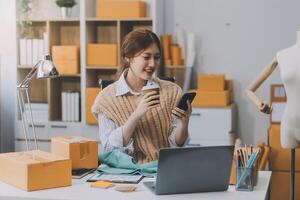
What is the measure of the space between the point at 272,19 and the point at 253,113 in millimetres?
914

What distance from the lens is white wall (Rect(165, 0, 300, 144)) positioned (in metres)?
5.39

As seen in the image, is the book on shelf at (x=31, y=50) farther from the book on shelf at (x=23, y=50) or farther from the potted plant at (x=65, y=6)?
the potted plant at (x=65, y=6)

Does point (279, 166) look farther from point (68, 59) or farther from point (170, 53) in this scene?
point (68, 59)

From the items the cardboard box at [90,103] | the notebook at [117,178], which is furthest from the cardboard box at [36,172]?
the cardboard box at [90,103]

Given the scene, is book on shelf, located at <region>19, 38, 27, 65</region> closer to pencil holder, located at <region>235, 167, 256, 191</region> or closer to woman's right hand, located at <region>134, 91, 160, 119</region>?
woman's right hand, located at <region>134, 91, 160, 119</region>

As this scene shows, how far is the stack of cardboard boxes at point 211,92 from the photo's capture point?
199 inches

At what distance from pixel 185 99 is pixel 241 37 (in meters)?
2.63

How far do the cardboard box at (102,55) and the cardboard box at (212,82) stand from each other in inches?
35.1

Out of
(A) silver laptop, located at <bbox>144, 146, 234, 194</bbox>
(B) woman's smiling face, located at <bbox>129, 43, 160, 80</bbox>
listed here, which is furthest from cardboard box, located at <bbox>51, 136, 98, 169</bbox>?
(B) woman's smiling face, located at <bbox>129, 43, 160, 80</bbox>

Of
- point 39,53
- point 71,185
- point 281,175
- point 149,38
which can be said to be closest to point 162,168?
point 71,185

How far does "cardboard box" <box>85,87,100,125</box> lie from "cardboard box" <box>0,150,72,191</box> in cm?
285

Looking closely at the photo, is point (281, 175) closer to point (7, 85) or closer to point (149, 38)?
point (149, 38)

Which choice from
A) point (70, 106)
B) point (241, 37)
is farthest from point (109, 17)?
point (241, 37)

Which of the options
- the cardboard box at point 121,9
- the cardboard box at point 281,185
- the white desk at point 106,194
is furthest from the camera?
the cardboard box at point 121,9
